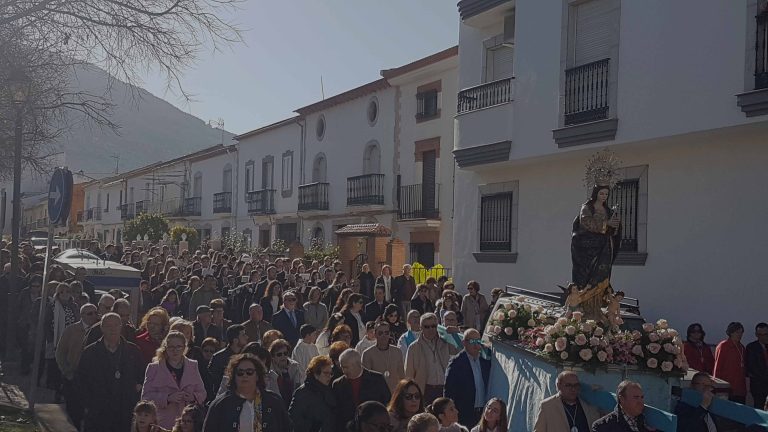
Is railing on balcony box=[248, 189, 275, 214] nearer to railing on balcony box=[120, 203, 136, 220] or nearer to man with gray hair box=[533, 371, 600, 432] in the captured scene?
railing on balcony box=[120, 203, 136, 220]

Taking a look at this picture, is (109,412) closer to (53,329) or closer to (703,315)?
(53,329)

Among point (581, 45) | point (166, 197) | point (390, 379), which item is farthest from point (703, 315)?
point (166, 197)

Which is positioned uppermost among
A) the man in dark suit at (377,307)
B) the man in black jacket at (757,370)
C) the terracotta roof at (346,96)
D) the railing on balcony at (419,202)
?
the terracotta roof at (346,96)

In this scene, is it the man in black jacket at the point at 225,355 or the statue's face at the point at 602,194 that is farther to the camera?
the statue's face at the point at 602,194

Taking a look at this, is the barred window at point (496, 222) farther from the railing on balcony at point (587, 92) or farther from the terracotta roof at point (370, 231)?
the terracotta roof at point (370, 231)

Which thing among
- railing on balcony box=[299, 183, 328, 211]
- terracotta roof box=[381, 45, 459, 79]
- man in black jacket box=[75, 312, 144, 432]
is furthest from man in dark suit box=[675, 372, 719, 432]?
railing on balcony box=[299, 183, 328, 211]

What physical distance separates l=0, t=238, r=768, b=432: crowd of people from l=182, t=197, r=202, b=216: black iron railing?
3540 centimetres

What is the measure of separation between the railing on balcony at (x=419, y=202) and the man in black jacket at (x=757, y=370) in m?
15.2

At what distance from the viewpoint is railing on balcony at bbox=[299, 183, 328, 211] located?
35.0 m

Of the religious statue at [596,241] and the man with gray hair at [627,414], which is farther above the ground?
the religious statue at [596,241]

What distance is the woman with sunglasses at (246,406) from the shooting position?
21.0 ft

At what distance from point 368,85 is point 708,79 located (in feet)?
59.2

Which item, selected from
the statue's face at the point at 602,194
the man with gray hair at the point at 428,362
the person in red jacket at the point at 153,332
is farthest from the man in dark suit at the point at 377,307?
the statue's face at the point at 602,194

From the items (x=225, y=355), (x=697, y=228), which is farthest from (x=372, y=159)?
(x=225, y=355)
